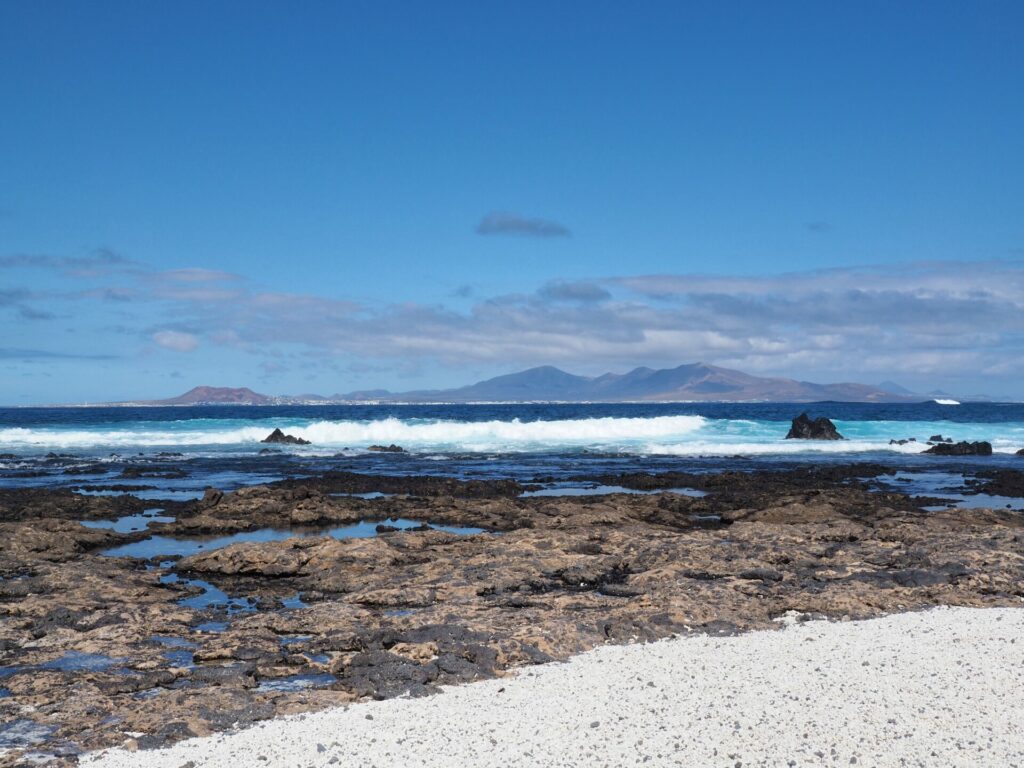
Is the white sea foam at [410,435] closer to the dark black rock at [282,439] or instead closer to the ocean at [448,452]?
the ocean at [448,452]

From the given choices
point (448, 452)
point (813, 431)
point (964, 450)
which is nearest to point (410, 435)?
point (448, 452)

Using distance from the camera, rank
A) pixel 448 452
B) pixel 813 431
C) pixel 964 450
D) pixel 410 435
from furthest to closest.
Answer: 1. pixel 410 435
2. pixel 813 431
3. pixel 448 452
4. pixel 964 450

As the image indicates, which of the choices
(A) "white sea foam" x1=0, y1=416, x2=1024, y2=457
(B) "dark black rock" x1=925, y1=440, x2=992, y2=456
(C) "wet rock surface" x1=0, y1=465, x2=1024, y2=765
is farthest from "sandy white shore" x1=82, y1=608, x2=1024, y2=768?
(B) "dark black rock" x1=925, y1=440, x2=992, y2=456

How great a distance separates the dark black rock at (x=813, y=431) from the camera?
183 feet

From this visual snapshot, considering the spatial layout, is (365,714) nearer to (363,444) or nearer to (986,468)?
(986,468)

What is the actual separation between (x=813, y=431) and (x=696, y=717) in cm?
5228

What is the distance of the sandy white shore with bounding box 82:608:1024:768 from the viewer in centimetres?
632

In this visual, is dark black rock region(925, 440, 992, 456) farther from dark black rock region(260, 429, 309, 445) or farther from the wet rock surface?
dark black rock region(260, 429, 309, 445)

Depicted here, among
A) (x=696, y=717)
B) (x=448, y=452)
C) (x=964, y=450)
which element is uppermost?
(x=964, y=450)

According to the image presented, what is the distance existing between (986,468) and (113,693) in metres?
34.5

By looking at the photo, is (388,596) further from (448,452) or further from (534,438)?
(534,438)

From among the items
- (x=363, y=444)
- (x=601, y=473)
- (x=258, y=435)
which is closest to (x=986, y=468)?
(x=601, y=473)

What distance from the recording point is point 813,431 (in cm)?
5625

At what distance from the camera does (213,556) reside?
14078 mm
